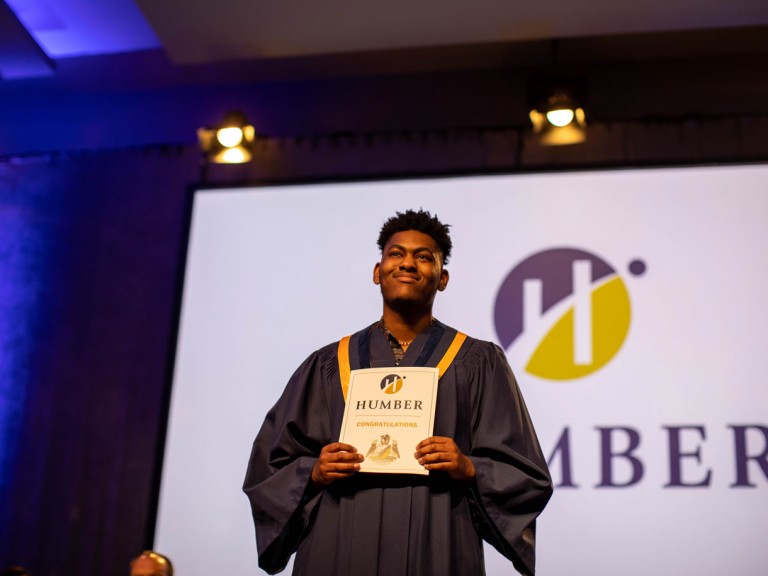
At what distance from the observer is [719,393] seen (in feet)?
13.3

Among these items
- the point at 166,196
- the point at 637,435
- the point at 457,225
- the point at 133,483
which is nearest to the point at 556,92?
the point at 457,225

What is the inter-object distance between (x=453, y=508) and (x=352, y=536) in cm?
24

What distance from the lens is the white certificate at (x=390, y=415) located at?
2.02 m

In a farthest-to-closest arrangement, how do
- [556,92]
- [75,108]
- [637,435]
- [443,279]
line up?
[75,108] < [556,92] < [637,435] < [443,279]

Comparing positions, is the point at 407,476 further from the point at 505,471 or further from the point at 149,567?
the point at 149,567

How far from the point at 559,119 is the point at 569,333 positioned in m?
1.15

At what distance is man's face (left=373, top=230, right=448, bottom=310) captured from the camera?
232cm

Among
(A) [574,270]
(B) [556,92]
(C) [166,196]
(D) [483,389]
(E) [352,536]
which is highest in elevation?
(B) [556,92]

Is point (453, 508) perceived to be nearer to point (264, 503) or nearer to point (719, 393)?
point (264, 503)

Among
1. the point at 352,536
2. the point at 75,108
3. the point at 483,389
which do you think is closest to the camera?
the point at 352,536

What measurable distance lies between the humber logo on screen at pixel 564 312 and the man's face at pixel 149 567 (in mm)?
1781

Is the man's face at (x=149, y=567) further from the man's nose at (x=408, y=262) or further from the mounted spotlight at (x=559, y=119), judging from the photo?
the mounted spotlight at (x=559, y=119)

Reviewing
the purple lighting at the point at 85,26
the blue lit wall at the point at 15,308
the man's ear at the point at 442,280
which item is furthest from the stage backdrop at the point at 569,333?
the man's ear at the point at 442,280

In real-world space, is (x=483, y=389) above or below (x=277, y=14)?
below
